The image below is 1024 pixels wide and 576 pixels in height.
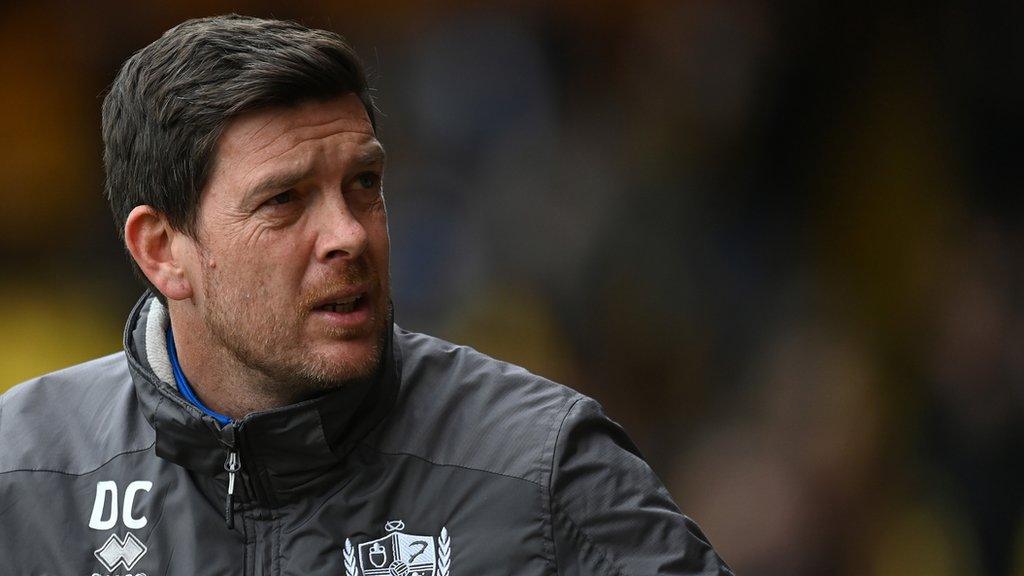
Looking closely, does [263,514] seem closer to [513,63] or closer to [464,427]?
[464,427]

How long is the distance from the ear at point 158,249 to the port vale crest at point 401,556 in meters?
0.54

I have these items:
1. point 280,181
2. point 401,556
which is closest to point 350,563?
point 401,556

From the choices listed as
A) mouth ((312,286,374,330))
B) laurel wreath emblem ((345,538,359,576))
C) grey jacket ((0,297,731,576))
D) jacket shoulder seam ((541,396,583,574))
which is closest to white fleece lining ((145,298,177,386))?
grey jacket ((0,297,731,576))

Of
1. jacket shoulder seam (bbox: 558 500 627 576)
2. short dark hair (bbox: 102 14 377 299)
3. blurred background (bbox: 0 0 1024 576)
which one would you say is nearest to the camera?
jacket shoulder seam (bbox: 558 500 627 576)

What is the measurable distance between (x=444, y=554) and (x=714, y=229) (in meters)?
2.14

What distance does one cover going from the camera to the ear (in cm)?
270

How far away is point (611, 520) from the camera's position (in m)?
2.49

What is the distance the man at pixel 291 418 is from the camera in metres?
2.51

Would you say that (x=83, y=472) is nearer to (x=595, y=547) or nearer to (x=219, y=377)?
(x=219, y=377)

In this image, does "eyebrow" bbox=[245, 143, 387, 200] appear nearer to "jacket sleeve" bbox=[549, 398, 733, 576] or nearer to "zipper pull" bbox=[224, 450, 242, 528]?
"zipper pull" bbox=[224, 450, 242, 528]

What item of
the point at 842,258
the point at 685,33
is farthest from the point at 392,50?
the point at 842,258

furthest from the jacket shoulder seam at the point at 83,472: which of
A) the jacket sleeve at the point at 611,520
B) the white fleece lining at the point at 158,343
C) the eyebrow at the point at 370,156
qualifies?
the jacket sleeve at the point at 611,520

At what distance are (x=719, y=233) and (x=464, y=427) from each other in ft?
6.47

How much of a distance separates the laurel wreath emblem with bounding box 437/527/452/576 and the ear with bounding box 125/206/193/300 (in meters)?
0.60
